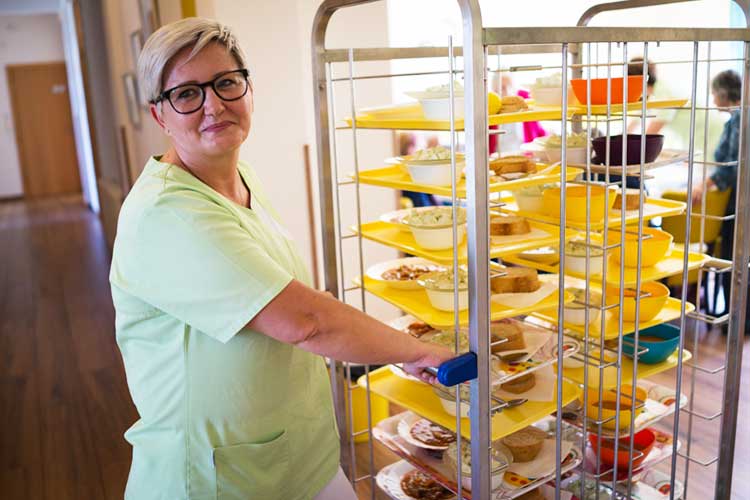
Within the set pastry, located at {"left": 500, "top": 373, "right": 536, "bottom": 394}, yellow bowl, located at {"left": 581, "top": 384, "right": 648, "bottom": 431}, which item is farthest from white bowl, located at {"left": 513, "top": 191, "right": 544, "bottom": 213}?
yellow bowl, located at {"left": 581, "top": 384, "right": 648, "bottom": 431}

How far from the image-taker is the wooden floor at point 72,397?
2826mm

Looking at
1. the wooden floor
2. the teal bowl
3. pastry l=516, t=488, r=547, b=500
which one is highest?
the teal bowl

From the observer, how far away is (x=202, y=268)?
3.82 ft

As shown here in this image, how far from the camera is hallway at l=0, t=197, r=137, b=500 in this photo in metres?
2.92

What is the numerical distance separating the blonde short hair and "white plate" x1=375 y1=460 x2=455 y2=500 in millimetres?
1321

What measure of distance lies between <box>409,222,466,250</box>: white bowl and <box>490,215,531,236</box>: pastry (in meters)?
0.11

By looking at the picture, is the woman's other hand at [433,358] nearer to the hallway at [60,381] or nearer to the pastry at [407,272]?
the pastry at [407,272]

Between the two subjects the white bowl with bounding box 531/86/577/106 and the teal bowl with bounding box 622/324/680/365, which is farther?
the teal bowl with bounding box 622/324/680/365

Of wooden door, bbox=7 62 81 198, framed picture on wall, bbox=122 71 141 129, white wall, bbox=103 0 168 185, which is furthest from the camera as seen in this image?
wooden door, bbox=7 62 81 198

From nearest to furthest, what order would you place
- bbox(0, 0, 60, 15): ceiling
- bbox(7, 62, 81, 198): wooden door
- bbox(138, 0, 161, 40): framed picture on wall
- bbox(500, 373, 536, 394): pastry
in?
bbox(500, 373, 536, 394): pastry → bbox(138, 0, 161, 40): framed picture on wall → bbox(0, 0, 60, 15): ceiling → bbox(7, 62, 81, 198): wooden door

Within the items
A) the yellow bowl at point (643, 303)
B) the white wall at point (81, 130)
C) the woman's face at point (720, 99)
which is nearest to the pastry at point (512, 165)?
the yellow bowl at point (643, 303)

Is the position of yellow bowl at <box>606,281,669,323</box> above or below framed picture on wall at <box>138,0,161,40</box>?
below

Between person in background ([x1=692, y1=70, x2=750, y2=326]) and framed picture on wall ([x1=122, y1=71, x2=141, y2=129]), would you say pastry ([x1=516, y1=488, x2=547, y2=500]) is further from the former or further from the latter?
framed picture on wall ([x1=122, y1=71, x2=141, y2=129])

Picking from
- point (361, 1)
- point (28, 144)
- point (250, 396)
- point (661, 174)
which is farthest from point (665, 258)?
point (28, 144)
